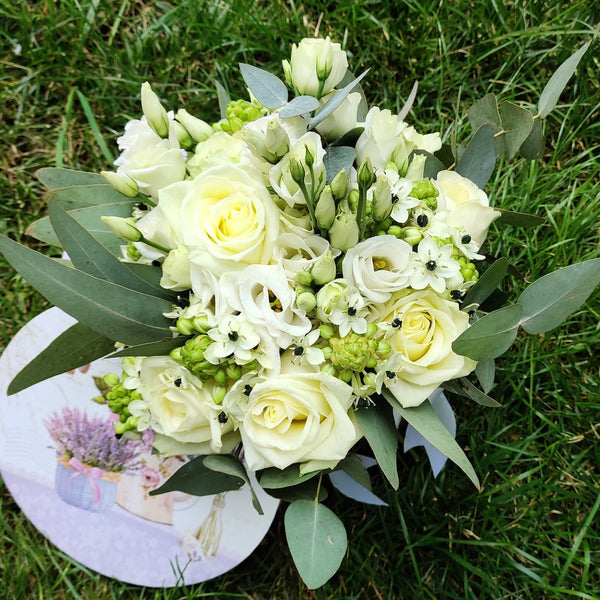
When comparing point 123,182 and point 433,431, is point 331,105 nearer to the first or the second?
point 123,182

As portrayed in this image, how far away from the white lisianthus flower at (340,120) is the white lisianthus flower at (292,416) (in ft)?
0.78

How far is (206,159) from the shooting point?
0.61m

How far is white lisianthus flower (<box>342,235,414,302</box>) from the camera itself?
1.92 feet

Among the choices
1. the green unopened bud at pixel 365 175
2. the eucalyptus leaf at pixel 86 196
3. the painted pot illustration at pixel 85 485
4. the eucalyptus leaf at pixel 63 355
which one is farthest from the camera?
the painted pot illustration at pixel 85 485

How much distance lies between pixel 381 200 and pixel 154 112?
250mm

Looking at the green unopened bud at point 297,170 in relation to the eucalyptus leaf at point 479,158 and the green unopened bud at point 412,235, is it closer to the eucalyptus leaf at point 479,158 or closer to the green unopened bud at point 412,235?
the green unopened bud at point 412,235

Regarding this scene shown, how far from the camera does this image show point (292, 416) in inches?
23.7

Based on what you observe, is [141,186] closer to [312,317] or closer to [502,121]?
[312,317]

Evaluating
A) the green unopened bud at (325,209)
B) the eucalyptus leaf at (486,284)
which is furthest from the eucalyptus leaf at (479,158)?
the green unopened bud at (325,209)

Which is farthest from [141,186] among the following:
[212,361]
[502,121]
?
[502,121]

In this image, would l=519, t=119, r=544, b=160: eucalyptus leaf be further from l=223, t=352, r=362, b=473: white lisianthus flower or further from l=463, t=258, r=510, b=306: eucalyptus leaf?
l=223, t=352, r=362, b=473: white lisianthus flower

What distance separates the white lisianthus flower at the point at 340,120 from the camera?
2.14 ft

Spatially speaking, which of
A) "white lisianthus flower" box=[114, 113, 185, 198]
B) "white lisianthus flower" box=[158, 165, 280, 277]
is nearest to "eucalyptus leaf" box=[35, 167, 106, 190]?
"white lisianthus flower" box=[114, 113, 185, 198]

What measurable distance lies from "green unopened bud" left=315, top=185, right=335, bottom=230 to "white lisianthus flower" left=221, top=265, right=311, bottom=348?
6cm
